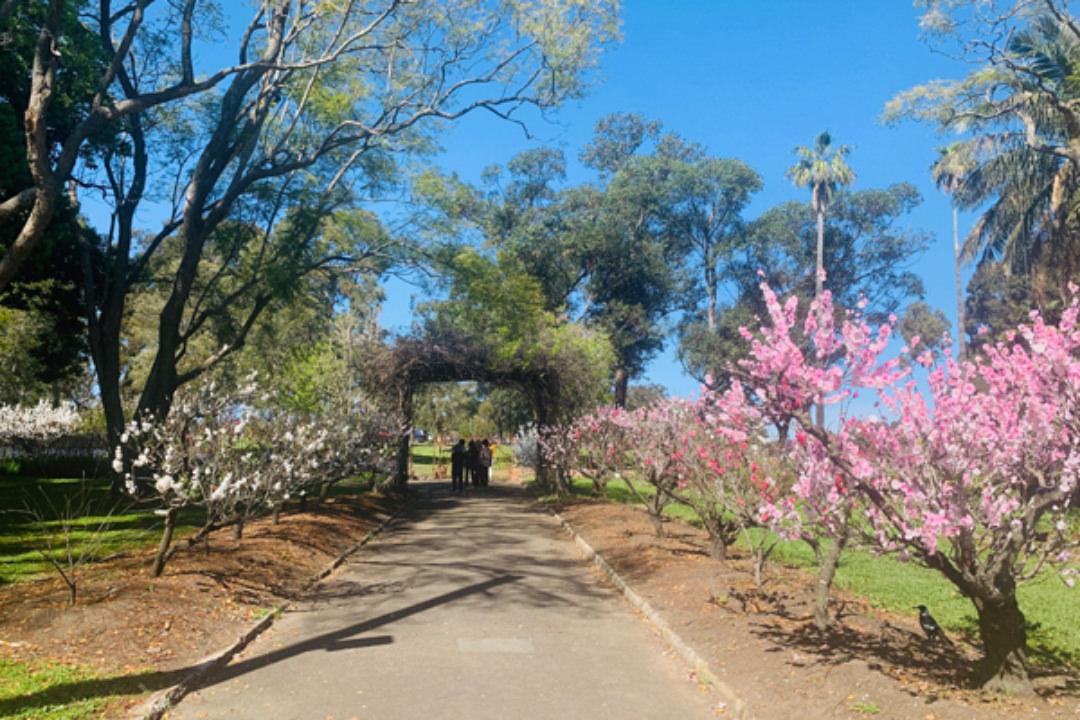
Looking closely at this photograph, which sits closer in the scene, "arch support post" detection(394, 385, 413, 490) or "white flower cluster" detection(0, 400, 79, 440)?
"arch support post" detection(394, 385, 413, 490)

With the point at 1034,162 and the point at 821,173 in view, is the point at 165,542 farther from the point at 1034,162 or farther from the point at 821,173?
the point at 821,173

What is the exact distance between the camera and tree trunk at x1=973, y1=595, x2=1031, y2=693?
5.48 metres

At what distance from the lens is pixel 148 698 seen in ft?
18.3

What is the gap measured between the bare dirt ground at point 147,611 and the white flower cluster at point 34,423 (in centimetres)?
2505

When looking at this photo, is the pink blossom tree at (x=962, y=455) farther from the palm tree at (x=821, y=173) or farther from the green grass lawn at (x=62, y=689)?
the palm tree at (x=821, y=173)

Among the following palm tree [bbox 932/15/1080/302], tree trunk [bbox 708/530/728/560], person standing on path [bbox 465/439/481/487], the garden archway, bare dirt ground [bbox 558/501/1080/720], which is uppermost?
palm tree [bbox 932/15/1080/302]

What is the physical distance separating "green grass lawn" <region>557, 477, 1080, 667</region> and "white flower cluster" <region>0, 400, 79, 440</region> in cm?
3032

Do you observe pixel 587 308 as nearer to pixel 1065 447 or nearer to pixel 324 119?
pixel 324 119

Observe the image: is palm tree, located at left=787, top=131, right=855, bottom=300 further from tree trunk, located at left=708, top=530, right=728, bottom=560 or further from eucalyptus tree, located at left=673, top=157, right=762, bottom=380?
tree trunk, located at left=708, top=530, right=728, bottom=560

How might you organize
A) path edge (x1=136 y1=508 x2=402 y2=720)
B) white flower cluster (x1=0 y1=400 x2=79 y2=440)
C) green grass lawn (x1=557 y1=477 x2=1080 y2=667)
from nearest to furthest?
path edge (x1=136 y1=508 x2=402 y2=720), green grass lawn (x1=557 y1=477 x2=1080 y2=667), white flower cluster (x1=0 y1=400 x2=79 y2=440)

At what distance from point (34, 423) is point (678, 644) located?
35143 millimetres

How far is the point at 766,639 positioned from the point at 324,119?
15282mm

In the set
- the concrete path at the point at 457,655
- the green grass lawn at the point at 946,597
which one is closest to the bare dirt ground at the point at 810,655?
the concrete path at the point at 457,655

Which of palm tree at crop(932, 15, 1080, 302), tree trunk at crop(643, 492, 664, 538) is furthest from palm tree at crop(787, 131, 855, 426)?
tree trunk at crop(643, 492, 664, 538)
